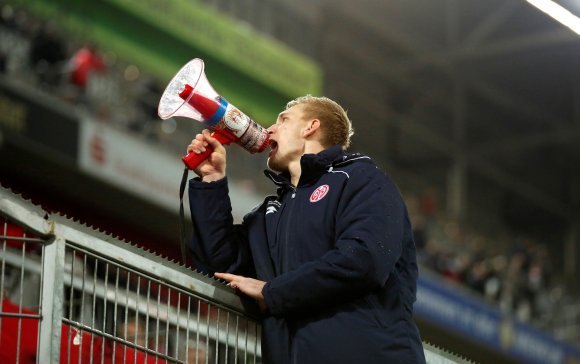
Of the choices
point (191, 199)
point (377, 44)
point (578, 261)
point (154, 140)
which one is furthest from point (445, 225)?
point (191, 199)

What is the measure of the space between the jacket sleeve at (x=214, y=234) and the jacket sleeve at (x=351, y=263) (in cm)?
52

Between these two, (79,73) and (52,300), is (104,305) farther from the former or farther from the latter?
(79,73)

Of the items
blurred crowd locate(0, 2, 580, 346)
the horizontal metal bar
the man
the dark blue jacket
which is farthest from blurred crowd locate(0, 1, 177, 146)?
the horizontal metal bar

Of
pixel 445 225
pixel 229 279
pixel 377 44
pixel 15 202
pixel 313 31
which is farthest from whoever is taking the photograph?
pixel 377 44

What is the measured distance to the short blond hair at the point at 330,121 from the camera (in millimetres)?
5484

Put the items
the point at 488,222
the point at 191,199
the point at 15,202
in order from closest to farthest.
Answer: the point at 15,202, the point at 191,199, the point at 488,222

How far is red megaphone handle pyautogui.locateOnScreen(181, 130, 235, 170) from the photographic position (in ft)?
17.5

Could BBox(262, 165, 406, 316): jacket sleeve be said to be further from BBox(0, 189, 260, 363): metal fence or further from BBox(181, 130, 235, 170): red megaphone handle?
BBox(181, 130, 235, 170): red megaphone handle

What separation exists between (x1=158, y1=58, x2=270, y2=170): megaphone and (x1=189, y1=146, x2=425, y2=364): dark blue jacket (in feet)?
0.83

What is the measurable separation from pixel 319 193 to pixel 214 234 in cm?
50

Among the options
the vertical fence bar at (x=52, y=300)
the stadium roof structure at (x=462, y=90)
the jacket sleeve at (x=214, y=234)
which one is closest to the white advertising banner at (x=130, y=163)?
the stadium roof structure at (x=462, y=90)

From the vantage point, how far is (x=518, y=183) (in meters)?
33.3

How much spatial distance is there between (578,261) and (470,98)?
5005mm

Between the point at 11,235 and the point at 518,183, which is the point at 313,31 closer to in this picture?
the point at 518,183
